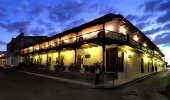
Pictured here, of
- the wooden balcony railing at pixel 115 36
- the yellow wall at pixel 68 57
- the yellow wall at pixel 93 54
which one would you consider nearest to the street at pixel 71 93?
the wooden balcony railing at pixel 115 36

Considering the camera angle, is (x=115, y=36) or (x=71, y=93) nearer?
(x=71, y=93)

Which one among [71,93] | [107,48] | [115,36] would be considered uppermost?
[115,36]

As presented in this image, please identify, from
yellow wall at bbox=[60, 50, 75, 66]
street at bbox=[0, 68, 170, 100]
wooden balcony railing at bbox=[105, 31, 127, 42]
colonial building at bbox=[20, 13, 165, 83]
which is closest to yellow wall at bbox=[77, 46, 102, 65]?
colonial building at bbox=[20, 13, 165, 83]

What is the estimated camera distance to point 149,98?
40.7ft

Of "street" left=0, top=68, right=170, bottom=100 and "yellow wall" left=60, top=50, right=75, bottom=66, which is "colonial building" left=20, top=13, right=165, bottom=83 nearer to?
"yellow wall" left=60, top=50, right=75, bottom=66

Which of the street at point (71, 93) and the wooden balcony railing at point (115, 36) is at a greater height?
the wooden balcony railing at point (115, 36)

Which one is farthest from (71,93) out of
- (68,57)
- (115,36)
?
(68,57)

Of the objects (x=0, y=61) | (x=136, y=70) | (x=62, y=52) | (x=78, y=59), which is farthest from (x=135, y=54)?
(x=0, y=61)

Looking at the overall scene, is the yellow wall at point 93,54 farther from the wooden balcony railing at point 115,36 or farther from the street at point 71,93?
the street at point 71,93

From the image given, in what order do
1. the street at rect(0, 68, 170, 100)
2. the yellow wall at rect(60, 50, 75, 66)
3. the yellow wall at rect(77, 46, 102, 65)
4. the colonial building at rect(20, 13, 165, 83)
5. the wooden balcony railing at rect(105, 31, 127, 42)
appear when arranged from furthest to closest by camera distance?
the yellow wall at rect(60, 50, 75, 66) → the yellow wall at rect(77, 46, 102, 65) → the wooden balcony railing at rect(105, 31, 127, 42) → the colonial building at rect(20, 13, 165, 83) → the street at rect(0, 68, 170, 100)

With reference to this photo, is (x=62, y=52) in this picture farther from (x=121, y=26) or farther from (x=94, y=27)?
(x=121, y=26)

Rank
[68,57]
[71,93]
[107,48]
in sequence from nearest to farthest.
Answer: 1. [71,93]
2. [107,48]
3. [68,57]

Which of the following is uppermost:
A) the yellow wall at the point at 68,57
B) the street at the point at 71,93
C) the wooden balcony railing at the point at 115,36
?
the wooden balcony railing at the point at 115,36

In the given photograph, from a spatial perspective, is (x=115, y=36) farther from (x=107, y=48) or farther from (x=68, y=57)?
(x=68, y=57)
